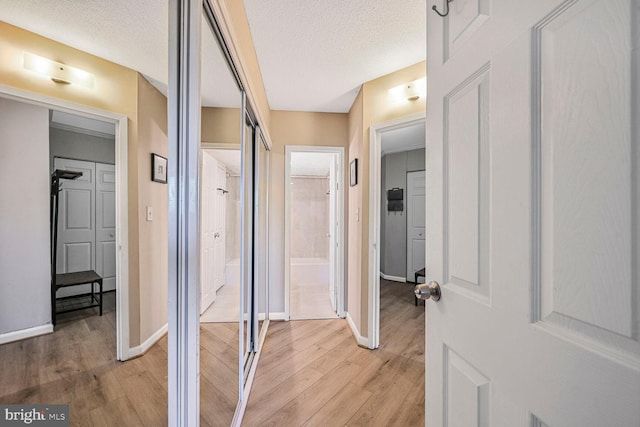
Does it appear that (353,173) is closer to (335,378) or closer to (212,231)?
(212,231)

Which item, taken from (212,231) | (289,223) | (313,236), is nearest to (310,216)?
(313,236)

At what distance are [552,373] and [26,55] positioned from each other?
1.06m

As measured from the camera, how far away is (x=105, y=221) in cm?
57

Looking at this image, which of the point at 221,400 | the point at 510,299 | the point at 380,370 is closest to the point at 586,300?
the point at 510,299

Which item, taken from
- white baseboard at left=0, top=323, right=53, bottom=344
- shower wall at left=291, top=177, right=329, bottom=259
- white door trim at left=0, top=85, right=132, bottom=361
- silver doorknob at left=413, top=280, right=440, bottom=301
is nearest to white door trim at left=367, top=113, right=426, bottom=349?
silver doorknob at left=413, top=280, right=440, bottom=301

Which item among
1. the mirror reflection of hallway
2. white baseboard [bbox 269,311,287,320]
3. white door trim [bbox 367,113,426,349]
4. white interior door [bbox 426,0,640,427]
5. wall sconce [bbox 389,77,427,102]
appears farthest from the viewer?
the mirror reflection of hallway

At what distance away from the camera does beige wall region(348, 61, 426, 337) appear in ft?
7.07

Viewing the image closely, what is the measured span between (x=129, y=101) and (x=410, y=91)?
6.58 feet

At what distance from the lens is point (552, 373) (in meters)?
0.47

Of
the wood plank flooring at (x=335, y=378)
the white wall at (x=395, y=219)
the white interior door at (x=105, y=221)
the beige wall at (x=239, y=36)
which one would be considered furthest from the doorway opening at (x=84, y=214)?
the white wall at (x=395, y=219)

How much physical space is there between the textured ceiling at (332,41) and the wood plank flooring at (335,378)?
2419mm

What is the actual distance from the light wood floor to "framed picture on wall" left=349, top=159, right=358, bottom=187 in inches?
61.2

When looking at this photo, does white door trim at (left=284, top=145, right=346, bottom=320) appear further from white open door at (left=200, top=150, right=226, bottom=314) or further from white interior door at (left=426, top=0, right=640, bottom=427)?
white interior door at (left=426, top=0, right=640, bottom=427)

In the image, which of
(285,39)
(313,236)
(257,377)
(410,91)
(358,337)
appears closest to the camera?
(285,39)
